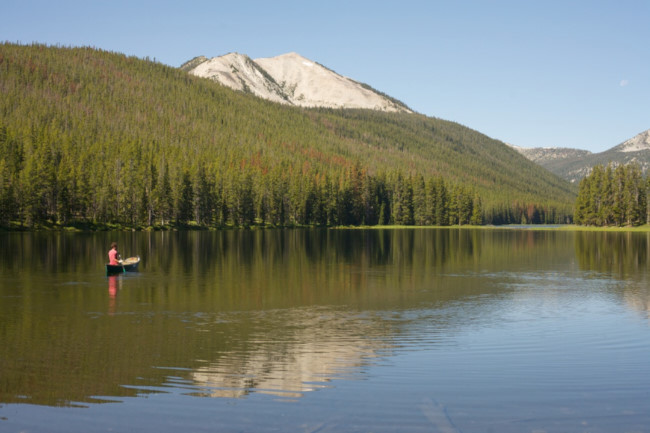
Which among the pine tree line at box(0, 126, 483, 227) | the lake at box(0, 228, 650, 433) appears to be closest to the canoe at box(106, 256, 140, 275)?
the lake at box(0, 228, 650, 433)

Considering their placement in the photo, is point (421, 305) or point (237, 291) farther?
point (237, 291)

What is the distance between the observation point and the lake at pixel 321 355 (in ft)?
49.5

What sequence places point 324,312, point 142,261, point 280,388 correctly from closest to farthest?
point 280,388 < point 324,312 < point 142,261

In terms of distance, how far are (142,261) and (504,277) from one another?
34.8 metres

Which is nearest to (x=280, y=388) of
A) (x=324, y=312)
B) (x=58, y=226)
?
(x=324, y=312)

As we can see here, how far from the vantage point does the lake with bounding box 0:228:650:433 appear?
15.1 metres

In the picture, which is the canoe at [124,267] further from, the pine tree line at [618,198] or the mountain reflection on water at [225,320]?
the pine tree line at [618,198]

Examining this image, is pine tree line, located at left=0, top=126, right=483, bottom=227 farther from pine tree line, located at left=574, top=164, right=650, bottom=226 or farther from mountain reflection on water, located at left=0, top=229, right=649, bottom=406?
pine tree line, located at left=574, top=164, right=650, bottom=226

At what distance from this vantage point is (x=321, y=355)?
71.4 ft

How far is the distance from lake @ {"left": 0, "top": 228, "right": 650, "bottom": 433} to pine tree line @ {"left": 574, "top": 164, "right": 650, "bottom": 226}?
153 m

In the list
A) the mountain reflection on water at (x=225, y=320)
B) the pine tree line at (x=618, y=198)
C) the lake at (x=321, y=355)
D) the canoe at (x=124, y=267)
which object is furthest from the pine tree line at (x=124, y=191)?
the lake at (x=321, y=355)

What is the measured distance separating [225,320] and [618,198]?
7188 inches

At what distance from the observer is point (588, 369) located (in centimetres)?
2002

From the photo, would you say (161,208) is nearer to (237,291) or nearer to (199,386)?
(237,291)
